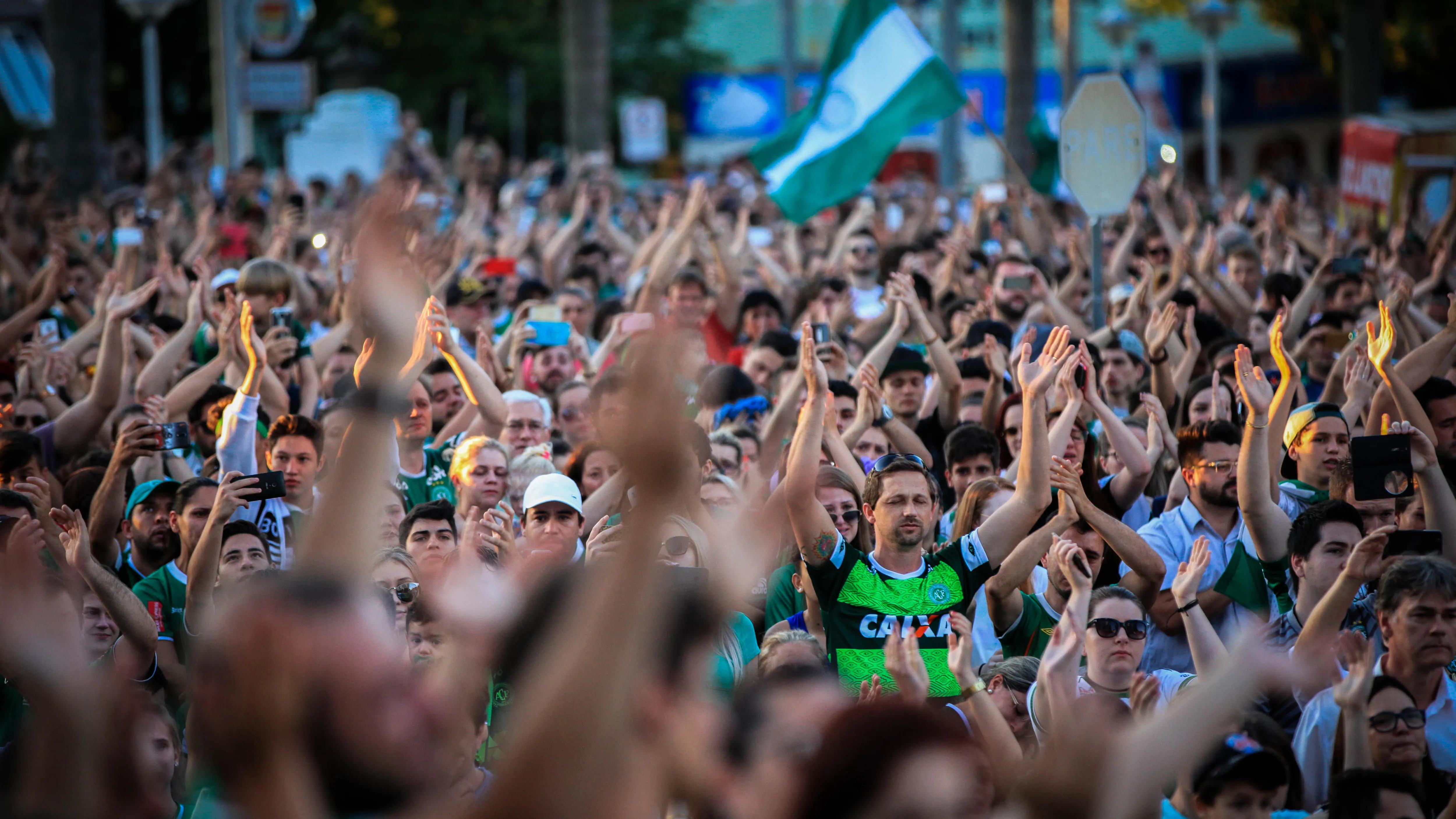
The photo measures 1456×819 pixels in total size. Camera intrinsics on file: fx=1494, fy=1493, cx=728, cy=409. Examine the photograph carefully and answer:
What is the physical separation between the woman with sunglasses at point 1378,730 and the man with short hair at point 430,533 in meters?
3.01

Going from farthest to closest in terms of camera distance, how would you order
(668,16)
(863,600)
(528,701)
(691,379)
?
(668,16) → (691,379) → (863,600) → (528,701)

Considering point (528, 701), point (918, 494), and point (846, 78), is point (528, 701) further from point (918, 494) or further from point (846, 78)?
point (846, 78)

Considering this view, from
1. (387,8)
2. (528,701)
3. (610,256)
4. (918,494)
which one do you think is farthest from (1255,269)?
(387,8)

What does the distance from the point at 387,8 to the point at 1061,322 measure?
32.2m

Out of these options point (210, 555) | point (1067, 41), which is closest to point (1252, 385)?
point (210, 555)

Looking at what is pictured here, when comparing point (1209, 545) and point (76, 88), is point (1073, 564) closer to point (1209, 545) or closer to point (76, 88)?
point (1209, 545)

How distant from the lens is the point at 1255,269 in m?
11.4

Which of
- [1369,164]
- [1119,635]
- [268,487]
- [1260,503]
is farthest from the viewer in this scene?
[1369,164]

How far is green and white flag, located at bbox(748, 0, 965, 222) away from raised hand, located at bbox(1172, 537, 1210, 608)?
21.4 feet

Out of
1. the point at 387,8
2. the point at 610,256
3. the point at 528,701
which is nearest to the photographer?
the point at 528,701

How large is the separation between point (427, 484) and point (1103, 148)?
4792 mm

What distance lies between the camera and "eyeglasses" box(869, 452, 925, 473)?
5172mm

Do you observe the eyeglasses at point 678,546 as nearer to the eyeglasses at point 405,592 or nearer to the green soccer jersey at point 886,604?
the green soccer jersey at point 886,604

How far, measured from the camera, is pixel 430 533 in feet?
18.2
